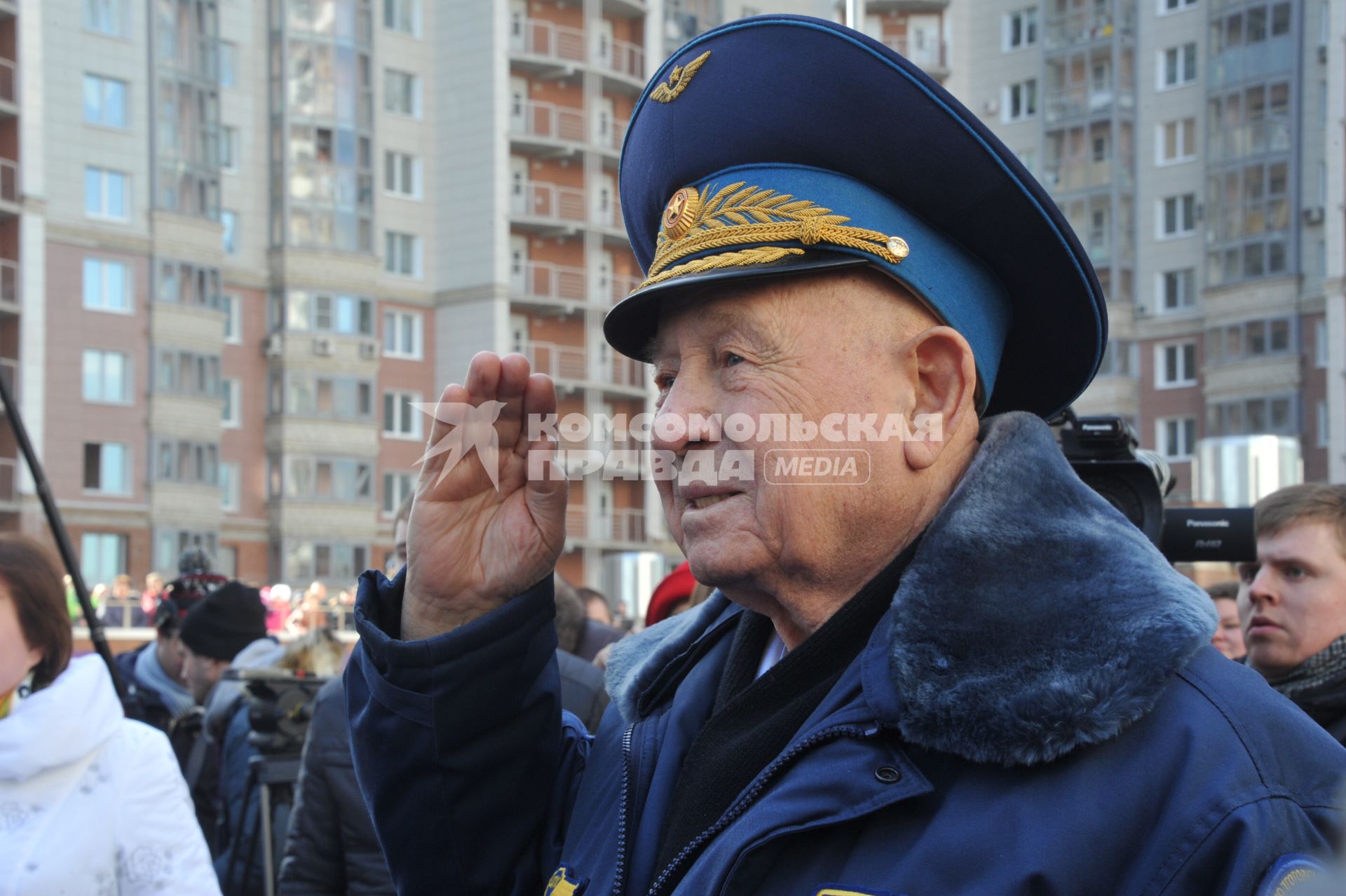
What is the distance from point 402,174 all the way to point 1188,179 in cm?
2084

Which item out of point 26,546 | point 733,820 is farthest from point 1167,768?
point 26,546

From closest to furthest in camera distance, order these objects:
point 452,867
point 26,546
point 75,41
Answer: point 452,867 < point 26,546 < point 75,41

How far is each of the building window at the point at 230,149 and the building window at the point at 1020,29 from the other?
2114 cm

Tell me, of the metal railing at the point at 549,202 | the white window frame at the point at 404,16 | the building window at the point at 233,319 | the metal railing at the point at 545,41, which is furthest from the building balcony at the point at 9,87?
the metal railing at the point at 545,41

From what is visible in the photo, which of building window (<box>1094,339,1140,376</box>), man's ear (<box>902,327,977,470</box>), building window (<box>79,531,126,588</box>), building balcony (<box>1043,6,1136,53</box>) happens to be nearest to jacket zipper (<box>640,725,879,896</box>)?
man's ear (<box>902,327,977,470</box>)

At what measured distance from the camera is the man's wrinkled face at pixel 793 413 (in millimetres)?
Result: 1689

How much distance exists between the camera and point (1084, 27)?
41.3 m

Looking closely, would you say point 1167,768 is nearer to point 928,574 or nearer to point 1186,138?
point 928,574

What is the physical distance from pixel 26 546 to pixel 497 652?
1.99 meters

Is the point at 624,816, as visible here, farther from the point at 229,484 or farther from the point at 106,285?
the point at 229,484

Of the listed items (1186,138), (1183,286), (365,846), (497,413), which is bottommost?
(365,846)

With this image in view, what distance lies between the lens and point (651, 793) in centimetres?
180

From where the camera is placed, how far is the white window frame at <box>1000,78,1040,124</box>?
42.3 m

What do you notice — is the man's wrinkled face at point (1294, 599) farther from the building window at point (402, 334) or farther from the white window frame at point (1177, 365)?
the white window frame at point (1177, 365)
